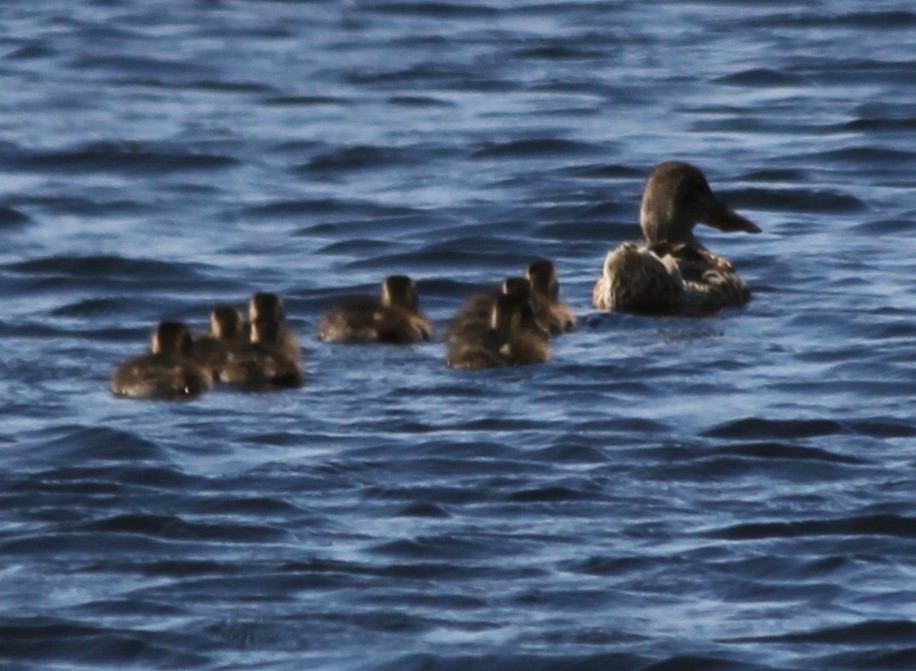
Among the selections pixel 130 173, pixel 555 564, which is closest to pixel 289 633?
pixel 555 564

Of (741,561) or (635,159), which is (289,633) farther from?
(635,159)

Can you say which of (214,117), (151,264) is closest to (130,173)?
(214,117)

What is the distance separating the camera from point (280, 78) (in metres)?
20.0

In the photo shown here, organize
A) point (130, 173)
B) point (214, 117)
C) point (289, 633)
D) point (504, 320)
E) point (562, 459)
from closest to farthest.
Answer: point (289, 633) → point (562, 459) → point (504, 320) → point (130, 173) → point (214, 117)

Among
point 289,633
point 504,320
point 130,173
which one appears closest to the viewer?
point 289,633

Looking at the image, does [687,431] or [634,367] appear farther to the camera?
[634,367]

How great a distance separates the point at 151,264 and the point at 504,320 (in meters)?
3.01

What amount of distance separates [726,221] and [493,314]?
8.79 feet

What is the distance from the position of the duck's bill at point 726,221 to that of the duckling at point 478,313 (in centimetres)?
192

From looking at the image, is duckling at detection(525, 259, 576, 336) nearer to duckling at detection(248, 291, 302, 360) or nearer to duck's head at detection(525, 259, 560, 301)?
duck's head at detection(525, 259, 560, 301)

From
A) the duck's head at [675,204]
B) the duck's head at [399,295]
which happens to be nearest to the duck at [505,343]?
the duck's head at [399,295]

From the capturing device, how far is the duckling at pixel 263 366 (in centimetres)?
1055

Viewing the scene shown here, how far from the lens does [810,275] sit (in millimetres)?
13188

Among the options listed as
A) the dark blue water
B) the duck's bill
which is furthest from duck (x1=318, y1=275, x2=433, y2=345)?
the duck's bill
